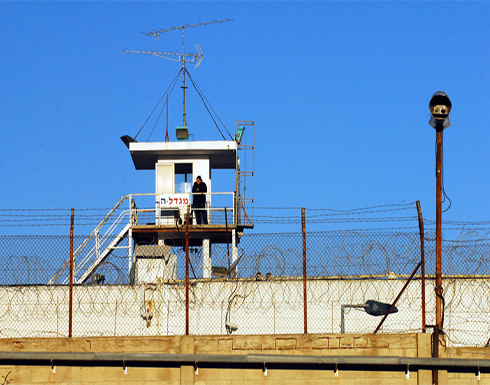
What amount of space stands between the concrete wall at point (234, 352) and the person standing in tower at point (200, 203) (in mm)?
10329

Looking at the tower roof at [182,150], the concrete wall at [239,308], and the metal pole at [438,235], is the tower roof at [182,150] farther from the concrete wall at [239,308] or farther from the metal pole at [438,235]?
the metal pole at [438,235]

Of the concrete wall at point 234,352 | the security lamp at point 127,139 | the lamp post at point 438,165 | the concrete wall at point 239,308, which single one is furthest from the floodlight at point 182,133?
the lamp post at point 438,165

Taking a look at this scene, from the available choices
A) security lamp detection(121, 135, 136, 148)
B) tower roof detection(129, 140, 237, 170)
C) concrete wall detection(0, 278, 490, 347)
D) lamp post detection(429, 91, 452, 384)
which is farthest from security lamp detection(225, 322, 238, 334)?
security lamp detection(121, 135, 136, 148)

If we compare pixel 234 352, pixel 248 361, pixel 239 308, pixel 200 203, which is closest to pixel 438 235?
pixel 248 361

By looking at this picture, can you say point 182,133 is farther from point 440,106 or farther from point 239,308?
point 440,106

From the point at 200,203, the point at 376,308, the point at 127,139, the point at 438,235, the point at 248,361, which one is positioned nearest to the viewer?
the point at 248,361

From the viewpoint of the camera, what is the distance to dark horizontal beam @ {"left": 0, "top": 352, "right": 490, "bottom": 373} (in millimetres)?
13945

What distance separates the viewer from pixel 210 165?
27.1 metres

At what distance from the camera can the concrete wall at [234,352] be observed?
1419 centimetres

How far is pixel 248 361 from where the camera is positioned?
45.6 ft

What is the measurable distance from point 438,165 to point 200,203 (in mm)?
11816

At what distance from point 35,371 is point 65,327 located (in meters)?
4.19

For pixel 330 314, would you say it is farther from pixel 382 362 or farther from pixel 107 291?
pixel 107 291

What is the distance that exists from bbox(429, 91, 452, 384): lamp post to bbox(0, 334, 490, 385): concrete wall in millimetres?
319
